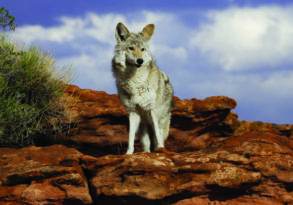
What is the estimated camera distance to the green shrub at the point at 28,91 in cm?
1611

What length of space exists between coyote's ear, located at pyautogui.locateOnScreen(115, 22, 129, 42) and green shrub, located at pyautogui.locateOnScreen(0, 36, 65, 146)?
13.0ft

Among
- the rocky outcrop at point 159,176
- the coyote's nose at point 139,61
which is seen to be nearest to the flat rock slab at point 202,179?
the rocky outcrop at point 159,176

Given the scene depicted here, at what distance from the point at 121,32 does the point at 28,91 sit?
4.86 m

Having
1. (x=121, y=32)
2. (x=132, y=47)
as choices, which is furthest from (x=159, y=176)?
(x=121, y=32)

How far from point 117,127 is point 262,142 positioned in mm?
6042

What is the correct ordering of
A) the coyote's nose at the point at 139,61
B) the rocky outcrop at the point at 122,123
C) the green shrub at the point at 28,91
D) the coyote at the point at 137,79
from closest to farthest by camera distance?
the coyote's nose at the point at 139,61 → the coyote at the point at 137,79 → the green shrub at the point at 28,91 → the rocky outcrop at the point at 122,123

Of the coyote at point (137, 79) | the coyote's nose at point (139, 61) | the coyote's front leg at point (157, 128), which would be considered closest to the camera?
the coyote's nose at point (139, 61)

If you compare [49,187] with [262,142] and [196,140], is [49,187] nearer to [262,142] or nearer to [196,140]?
[262,142]

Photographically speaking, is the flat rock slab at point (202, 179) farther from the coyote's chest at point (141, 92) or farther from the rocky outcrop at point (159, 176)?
the coyote's chest at point (141, 92)

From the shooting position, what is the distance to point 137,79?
13117mm

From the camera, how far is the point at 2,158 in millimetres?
12844

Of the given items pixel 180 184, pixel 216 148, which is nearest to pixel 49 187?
pixel 180 184

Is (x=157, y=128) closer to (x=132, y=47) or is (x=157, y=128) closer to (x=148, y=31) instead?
(x=132, y=47)

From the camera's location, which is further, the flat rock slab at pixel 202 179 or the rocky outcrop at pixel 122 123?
the rocky outcrop at pixel 122 123
